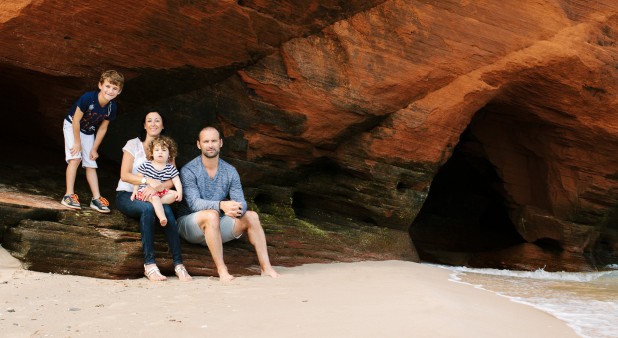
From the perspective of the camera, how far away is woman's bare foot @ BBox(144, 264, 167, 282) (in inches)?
215

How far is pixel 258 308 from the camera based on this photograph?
4.14 metres

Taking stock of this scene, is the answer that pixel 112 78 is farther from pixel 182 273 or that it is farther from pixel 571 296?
pixel 571 296

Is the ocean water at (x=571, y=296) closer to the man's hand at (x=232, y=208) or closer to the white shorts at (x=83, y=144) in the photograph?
the man's hand at (x=232, y=208)

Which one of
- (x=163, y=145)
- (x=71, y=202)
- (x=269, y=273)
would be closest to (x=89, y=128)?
(x=71, y=202)

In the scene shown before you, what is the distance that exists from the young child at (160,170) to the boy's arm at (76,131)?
0.63 meters

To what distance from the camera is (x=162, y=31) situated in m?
6.75

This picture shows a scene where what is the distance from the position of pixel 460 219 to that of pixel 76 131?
29.4 feet

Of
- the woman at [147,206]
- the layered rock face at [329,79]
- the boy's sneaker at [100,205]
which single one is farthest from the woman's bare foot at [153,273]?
the layered rock face at [329,79]

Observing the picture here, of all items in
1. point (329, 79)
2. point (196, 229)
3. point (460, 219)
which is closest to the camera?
point (196, 229)

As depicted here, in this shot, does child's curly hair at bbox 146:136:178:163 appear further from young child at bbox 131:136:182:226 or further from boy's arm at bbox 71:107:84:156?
boy's arm at bbox 71:107:84:156

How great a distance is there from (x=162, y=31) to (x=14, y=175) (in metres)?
2.29

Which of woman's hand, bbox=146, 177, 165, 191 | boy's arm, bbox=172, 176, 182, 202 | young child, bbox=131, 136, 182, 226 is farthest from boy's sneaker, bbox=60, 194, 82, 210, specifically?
boy's arm, bbox=172, 176, 182, 202

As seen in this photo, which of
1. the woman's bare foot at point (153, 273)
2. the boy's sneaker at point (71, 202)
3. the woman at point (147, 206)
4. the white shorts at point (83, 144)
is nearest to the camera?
the woman's bare foot at point (153, 273)

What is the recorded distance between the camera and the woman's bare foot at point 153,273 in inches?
215
